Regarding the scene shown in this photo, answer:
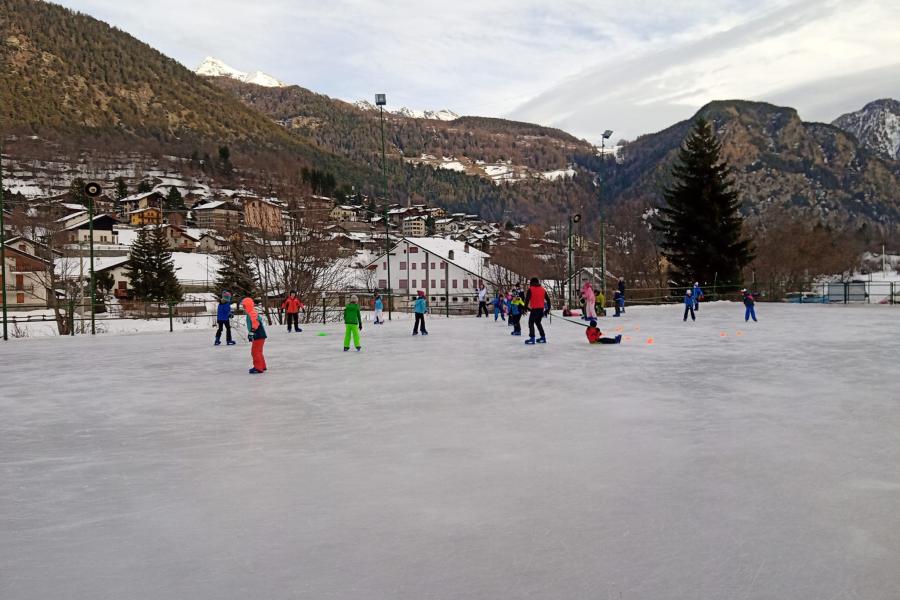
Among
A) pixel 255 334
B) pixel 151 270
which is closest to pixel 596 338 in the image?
pixel 255 334

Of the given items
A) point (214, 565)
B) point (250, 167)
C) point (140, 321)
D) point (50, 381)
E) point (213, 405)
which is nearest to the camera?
point (214, 565)

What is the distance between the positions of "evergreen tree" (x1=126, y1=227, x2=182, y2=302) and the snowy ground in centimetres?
4608

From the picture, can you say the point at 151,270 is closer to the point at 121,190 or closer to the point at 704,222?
the point at 704,222

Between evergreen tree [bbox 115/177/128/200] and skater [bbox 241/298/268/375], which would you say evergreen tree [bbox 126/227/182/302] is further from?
evergreen tree [bbox 115/177/128/200]

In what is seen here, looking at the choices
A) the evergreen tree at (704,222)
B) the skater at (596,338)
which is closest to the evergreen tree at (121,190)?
the evergreen tree at (704,222)

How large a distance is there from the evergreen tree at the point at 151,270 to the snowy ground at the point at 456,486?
151 feet

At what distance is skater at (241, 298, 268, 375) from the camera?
11.4 meters

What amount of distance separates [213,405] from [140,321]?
83.4 ft

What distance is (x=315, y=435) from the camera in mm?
6844

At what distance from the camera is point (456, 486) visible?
4.97 m

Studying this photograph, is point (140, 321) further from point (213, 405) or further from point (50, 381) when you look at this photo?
point (213, 405)

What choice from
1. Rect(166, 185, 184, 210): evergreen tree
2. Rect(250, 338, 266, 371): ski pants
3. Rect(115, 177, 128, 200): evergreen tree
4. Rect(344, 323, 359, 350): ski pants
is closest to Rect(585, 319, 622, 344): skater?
Rect(344, 323, 359, 350): ski pants

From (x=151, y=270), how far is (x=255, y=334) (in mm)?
49030

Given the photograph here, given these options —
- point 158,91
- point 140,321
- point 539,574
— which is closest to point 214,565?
point 539,574
